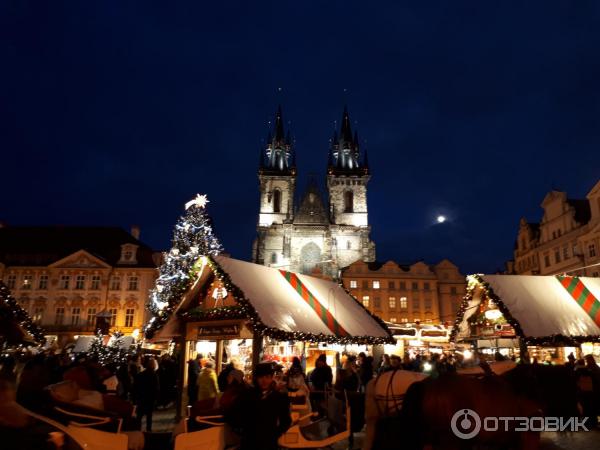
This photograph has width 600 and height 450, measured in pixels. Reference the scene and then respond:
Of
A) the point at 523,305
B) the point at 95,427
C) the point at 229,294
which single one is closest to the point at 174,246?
the point at 229,294

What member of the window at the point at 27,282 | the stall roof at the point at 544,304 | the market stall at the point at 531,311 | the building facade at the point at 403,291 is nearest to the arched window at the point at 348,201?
the building facade at the point at 403,291

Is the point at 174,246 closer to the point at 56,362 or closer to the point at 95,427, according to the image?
the point at 56,362

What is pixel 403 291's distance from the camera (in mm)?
56594

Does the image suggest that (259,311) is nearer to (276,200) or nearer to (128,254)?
(128,254)

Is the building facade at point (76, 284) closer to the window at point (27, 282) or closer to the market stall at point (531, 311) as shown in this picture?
the window at point (27, 282)

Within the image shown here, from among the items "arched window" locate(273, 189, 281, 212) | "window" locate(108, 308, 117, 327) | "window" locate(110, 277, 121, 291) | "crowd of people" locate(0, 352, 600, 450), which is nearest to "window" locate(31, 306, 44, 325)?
"window" locate(108, 308, 117, 327)

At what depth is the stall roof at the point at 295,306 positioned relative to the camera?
10609 millimetres

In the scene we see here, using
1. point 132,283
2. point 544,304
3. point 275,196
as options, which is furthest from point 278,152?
point 544,304

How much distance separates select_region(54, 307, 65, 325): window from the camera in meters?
45.7

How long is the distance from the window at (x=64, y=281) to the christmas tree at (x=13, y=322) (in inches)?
1485

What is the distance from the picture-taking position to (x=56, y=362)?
13062 millimetres

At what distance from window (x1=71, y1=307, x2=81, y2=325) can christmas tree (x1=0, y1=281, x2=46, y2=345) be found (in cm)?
3668

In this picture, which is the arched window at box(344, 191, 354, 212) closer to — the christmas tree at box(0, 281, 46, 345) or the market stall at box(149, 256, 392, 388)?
the market stall at box(149, 256, 392, 388)

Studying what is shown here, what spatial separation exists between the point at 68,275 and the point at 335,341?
141 ft
